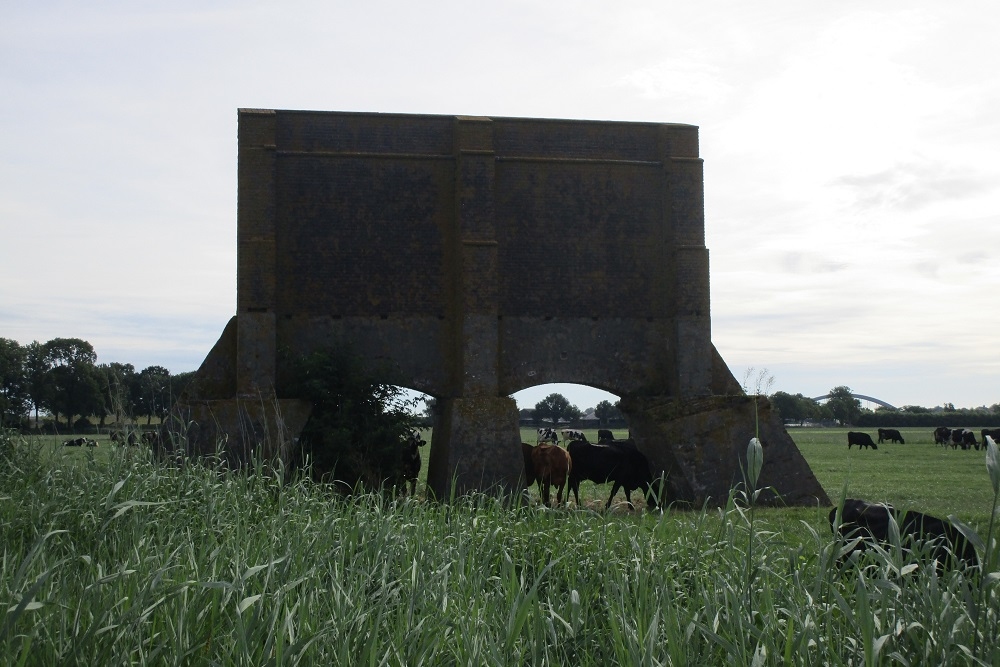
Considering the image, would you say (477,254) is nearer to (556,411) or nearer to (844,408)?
(844,408)

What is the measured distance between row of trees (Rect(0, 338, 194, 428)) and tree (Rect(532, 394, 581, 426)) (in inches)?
3603

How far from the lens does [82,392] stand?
2020cm

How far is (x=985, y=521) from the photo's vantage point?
13180 mm

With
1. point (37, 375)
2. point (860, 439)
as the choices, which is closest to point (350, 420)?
point (37, 375)

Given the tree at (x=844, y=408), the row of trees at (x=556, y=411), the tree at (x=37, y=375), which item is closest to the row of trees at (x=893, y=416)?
the tree at (x=844, y=408)

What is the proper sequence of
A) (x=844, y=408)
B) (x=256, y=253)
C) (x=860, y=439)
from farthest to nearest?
(x=844, y=408)
(x=860, y=439)
(x=256, y=253)

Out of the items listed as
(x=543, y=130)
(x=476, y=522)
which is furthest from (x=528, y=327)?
(x=476, y=522)

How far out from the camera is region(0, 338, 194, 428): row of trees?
1112 centimetres

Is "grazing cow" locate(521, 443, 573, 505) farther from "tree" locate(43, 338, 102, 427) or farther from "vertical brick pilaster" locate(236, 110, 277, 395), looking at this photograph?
"tree" locate(43, 338, 102, 427)

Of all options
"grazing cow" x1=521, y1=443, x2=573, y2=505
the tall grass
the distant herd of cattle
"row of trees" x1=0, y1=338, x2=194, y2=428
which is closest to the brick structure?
"grazing cow" x1=521, y1=443, x2=573, y2=505

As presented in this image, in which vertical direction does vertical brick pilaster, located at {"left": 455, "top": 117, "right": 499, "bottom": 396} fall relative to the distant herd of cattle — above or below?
above

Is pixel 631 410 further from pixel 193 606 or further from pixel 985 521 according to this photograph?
pixel 193 606

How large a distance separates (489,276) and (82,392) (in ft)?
30.8

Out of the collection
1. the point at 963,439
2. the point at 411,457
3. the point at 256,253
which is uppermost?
the point at 256,253
